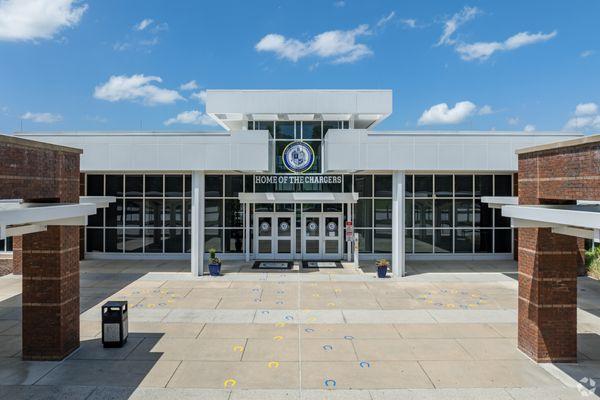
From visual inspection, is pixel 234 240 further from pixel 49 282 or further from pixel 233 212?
pixel 49 282

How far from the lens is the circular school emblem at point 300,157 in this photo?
66.4 feet

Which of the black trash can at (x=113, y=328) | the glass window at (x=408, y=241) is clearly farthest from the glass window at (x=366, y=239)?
the black trash can at (x=113, y=328)

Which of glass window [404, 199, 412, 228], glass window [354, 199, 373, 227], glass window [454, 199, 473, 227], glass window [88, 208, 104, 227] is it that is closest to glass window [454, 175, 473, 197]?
glass window [454, 199, 473, 227]

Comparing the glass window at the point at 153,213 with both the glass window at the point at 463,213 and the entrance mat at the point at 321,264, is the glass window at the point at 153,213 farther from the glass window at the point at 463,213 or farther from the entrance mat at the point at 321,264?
the glass window at the point at 463,213

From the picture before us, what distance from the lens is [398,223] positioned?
1798 cm

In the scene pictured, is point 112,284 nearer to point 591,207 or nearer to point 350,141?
point 350,141

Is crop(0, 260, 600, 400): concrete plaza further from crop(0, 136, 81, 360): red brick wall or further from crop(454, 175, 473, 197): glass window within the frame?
crop(454, 175, 473, 197): glass window

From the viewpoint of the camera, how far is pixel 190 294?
48.3ft

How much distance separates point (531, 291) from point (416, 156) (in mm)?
8546

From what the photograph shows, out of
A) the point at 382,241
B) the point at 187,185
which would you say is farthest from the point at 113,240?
the point at 382,241

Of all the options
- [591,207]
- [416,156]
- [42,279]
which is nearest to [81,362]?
[42,279]

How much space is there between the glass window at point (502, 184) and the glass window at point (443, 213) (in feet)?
8.12

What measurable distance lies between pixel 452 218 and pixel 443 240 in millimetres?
1253

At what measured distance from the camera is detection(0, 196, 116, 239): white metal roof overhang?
21.0 ft
